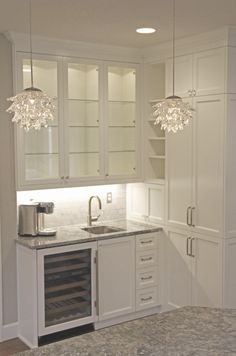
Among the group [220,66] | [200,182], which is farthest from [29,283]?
[220,66]

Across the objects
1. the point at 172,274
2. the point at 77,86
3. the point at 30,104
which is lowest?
the point at 172,274

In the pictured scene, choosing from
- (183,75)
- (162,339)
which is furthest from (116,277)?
(162,339)

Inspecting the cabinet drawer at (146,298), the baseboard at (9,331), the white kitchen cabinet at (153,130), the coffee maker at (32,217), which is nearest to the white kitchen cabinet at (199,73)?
the white kitchen cabinet at (153,130)

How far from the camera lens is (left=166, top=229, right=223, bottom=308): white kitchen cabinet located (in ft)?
13.5

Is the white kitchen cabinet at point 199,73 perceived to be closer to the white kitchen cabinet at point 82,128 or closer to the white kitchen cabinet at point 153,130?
the white kitchen cabinet at point 153,130

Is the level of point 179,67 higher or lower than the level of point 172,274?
higher

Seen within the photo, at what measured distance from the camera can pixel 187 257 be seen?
442 centimetres

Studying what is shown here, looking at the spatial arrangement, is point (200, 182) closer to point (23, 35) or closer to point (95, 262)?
point (95, 262)

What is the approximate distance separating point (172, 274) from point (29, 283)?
4.75ft

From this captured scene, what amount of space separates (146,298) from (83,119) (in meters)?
1.90

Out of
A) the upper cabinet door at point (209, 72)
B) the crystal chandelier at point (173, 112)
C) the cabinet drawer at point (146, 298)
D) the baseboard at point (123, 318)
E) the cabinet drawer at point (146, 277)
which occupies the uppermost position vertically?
the upper cabinet door at point (209, 72)

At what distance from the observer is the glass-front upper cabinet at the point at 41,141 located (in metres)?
4.16

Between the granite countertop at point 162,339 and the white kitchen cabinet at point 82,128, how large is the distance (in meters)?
2.25

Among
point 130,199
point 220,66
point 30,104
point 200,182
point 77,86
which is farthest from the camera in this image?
point 130,199
